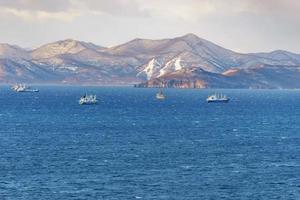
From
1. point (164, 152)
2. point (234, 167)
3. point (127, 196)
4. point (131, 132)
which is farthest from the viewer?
point (131, 132)

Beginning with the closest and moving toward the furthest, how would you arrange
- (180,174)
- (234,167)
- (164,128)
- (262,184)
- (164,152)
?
(262,184)
(180,174)
(234,167)
(164,152)
(164,128)

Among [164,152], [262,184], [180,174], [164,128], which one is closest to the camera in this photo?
[262,184]

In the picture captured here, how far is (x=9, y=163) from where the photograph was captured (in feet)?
406

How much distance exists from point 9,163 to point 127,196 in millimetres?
33258

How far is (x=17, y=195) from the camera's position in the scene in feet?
319

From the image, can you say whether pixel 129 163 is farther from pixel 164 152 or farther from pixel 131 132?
pixel 131 132

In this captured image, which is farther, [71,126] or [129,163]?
[71,126]

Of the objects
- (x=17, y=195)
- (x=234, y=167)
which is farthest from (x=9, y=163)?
(x=234, y=167)

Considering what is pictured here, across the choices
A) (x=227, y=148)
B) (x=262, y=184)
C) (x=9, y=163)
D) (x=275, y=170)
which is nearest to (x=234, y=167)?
(x=275, y=170)

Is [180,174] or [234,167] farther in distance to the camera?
[234,167]

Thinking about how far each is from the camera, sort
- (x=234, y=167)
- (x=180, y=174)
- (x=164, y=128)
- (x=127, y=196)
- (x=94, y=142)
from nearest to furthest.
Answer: (x=127, y=196)
(x=180, y=174)
(x=234, y=167)
(x=94, y=142)
(x=164, y=128)

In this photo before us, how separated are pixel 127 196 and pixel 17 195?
44.3 ft

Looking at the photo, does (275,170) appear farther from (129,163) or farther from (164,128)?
(164,128)

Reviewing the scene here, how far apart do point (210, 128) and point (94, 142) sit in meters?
46.3
